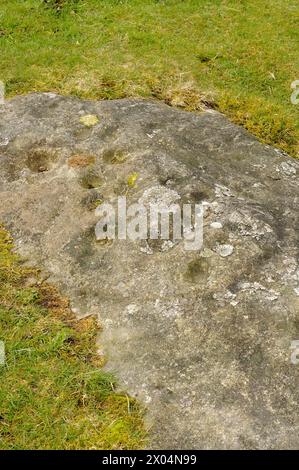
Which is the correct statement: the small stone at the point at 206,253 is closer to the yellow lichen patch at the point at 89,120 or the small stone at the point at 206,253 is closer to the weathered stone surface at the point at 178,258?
the weathered stone surface at the point at 178,258

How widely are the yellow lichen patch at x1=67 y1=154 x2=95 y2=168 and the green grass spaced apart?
2315mm

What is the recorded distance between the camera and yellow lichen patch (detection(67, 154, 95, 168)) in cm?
748

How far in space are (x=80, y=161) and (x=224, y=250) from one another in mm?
2487

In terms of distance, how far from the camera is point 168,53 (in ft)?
35.6

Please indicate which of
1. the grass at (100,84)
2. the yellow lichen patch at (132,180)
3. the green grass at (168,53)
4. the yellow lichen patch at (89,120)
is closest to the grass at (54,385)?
the grass at (100,84)

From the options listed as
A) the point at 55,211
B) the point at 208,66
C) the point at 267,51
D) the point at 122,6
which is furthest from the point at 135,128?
the point at 122,6

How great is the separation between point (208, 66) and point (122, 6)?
274cm

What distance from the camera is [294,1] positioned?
1274 cm

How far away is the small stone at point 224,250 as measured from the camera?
605cm

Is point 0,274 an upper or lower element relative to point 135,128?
lower

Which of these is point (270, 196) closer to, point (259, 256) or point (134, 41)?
point (259, 256)

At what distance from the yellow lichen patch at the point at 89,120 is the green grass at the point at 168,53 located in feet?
4.05

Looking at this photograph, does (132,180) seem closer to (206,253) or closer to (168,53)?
(206,253)

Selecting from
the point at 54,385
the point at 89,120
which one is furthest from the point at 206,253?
the point at 89,120
